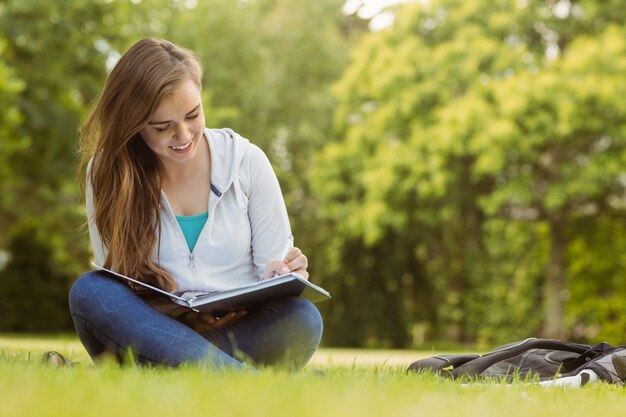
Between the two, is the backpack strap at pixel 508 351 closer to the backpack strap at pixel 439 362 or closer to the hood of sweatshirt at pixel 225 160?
the backpack strap at pixel 439 362

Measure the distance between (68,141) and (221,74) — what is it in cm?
440

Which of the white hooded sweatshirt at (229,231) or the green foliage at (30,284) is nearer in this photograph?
the white hooded sweatshirt at (229,231)

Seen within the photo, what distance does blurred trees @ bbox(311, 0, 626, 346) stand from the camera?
530 inches

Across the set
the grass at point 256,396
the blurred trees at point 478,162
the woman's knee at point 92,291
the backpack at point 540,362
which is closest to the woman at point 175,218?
the woman's knee at point 92,291

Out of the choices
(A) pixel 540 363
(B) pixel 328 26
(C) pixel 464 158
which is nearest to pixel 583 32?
(C) pixel 464 158

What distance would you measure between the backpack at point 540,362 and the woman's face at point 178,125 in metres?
1.29

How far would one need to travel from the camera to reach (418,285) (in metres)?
18.1

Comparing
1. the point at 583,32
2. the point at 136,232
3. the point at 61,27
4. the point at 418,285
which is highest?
the point at 583,32

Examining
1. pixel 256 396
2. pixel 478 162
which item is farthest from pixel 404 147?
pixel 256 396

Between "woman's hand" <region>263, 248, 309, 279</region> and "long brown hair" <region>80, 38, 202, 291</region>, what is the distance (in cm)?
37

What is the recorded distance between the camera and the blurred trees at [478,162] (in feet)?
44.2

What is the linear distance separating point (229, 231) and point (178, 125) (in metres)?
0.47

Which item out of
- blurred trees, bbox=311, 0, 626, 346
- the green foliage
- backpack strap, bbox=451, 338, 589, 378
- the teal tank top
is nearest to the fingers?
the teal tank top

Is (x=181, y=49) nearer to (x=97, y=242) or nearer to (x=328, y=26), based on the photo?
(x=97, y=242)
